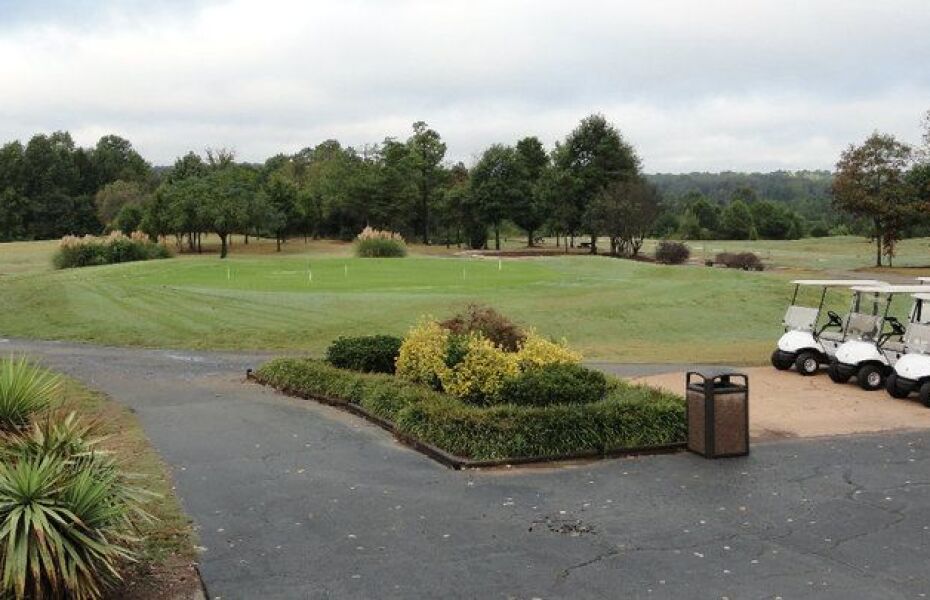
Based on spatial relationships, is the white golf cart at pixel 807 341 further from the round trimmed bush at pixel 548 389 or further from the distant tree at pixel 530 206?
the distant tree at pixel 530 206

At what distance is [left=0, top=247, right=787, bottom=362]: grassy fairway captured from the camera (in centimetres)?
2634

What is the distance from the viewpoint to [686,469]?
429 inches

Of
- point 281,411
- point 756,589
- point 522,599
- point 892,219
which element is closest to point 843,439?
point 756,589

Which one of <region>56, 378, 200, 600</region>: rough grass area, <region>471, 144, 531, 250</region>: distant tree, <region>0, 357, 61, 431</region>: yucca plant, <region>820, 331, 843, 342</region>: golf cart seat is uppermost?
<region>471, 144, 531, 250</region>: distant tree

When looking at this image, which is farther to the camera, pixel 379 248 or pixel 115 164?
pixel 115 164

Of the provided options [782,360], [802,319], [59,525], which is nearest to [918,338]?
[802,319]

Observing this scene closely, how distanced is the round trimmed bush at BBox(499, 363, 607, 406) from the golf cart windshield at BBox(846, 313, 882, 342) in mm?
7417

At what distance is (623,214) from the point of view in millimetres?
73688

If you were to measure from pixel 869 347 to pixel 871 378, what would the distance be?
0.64 m

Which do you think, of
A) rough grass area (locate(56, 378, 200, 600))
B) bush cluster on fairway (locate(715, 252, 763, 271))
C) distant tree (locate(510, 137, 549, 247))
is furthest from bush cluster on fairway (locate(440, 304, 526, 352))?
distant tree (locate(510, 137, 549, 247))

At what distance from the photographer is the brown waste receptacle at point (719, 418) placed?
11398 mm

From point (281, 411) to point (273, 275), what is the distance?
1371 inches

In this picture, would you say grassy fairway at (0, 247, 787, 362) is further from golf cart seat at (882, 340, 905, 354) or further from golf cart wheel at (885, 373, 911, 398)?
golf cart wheel at (885, 373, 911, 398)

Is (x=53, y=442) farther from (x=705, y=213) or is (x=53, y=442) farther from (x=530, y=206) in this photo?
(x=705, y=213)
